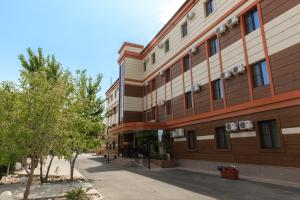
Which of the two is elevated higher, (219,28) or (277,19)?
(219,28)

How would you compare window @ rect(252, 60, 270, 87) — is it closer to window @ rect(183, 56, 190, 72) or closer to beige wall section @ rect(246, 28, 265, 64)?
beige wall section @ rect(246, 28, 265, 64)

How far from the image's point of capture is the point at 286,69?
39.5 feet

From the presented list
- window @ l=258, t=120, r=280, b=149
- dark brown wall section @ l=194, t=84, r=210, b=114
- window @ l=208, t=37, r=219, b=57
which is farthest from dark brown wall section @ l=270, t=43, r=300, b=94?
dark brown wall section @ l=194, t=84, r=210, b=114

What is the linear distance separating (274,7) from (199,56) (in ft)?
24.3

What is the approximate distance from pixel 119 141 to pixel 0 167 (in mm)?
19123

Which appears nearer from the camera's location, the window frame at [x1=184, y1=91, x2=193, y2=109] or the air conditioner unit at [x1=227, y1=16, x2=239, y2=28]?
the air conditioner unit at [x1=227, y1=16, x2=239, y2=28]

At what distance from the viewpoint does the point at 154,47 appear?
2878 cm

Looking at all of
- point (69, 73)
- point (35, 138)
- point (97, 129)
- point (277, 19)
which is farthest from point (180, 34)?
point (35, 138)

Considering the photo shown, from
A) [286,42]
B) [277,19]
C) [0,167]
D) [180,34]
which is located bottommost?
[0,167]

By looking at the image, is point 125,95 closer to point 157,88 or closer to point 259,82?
point 157,88

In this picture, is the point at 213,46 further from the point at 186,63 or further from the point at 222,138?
the point at 222,138

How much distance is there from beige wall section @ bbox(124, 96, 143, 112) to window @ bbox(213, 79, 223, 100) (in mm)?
15563

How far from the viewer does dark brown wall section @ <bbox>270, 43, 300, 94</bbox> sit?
11.5 m

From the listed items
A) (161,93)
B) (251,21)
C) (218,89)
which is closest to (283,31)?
(251,21)
